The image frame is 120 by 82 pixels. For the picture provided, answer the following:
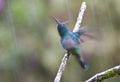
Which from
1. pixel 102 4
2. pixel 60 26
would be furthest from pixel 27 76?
pixel 60 26

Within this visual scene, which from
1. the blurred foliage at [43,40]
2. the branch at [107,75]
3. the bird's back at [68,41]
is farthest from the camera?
the blurred foliage at [43,40]

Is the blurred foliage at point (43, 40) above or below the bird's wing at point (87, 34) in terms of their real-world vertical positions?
below

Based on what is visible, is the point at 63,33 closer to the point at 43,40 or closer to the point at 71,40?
the point at 71,40

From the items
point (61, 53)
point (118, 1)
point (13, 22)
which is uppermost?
point (13, 22)

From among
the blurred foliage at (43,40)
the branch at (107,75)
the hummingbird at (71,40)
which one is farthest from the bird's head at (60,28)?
the blurred foliage at (43,40)

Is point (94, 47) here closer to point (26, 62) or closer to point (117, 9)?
point (117, 9)

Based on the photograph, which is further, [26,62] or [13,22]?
[26,62]

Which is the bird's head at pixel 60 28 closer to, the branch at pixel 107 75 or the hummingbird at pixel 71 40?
the hummingbird at pixel 71 40

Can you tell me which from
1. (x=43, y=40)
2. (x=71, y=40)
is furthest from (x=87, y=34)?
(x=43, y=40)
